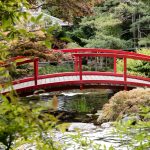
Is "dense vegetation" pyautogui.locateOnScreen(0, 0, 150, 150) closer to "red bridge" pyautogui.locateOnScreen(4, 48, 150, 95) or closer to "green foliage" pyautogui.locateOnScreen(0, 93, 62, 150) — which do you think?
"green foliage" pyautogui.locateOnScreen(0, 93, 62, 150)

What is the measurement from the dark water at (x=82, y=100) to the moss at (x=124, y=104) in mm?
1787

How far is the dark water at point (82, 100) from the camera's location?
1033 cm

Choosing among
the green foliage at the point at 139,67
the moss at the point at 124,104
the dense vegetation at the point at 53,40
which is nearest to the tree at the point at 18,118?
the dense vegetation at the point at 53,40

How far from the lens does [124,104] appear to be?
774 centimetres

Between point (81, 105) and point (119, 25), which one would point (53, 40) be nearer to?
point (81, 105)

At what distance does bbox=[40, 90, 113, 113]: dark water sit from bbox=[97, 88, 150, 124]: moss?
1787 millimetres

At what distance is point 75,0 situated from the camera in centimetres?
1067

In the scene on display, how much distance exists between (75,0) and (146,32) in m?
9.98

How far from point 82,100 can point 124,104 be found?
4.07 m

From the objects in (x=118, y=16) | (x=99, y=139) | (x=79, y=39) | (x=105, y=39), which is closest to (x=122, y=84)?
(x=99, y=139)

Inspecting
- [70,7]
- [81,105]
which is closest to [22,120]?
[81,105]

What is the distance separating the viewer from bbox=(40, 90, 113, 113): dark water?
1033 cm

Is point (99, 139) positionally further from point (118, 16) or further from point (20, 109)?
point (118, 16)

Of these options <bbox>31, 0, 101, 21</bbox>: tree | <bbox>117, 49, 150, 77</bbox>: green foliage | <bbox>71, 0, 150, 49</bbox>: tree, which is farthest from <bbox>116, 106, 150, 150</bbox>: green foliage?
<bbox>71, 0, 150, 49</bbox>: tree
